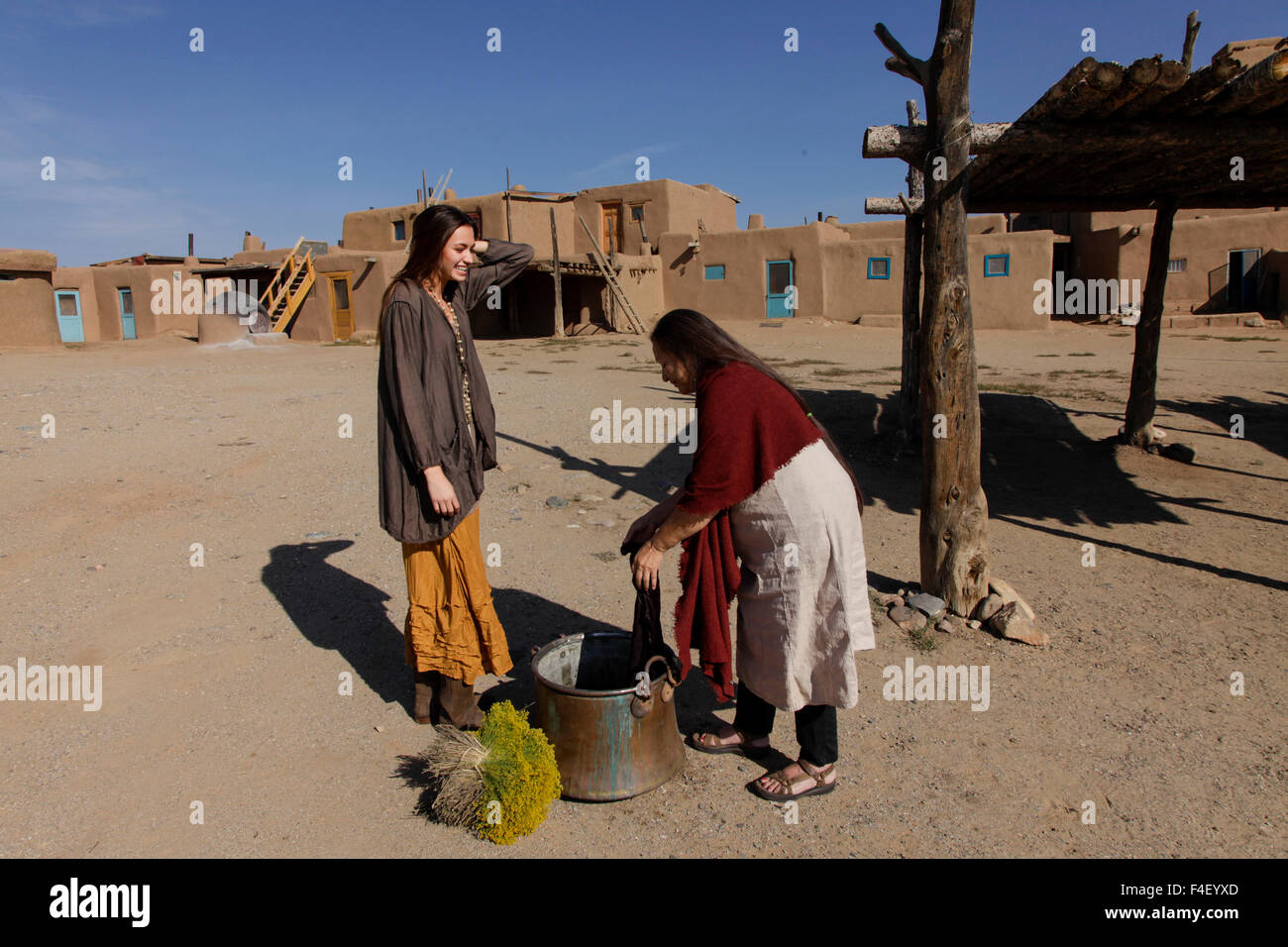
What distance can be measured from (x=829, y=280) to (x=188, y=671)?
21084mm

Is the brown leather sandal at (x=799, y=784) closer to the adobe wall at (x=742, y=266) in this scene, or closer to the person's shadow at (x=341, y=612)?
the person's shadow at (x=341, y=612)

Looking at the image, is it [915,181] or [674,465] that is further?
[915,181]

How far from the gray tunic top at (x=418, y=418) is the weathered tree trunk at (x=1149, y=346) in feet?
25.6

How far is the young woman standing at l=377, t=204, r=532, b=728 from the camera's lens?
9.25 ft

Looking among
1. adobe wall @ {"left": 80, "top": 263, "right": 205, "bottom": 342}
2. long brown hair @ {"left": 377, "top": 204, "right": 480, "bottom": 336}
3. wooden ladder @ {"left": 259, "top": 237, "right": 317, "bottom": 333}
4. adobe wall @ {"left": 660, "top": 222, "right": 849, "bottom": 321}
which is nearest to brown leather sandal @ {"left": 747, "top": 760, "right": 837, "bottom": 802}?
long brown hair @ {"left": 377, "top": 204, "right": 480, "bottom": 336}

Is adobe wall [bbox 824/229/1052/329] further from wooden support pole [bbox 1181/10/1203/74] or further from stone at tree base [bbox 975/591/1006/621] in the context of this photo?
stone at tree base [bbox 975/591/1006/621]

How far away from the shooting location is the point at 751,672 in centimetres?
279

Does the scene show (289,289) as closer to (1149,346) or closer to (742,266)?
(742,266)

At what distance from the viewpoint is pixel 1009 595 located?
14.4 ft

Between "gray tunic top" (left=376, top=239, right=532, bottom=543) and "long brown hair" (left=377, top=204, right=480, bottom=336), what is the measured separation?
2.0 inches

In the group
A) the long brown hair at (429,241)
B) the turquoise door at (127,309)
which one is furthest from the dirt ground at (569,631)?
the turquoise door at (127,309)

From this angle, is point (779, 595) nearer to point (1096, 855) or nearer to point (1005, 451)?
point (1096, 855)

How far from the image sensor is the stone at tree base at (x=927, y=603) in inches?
170
